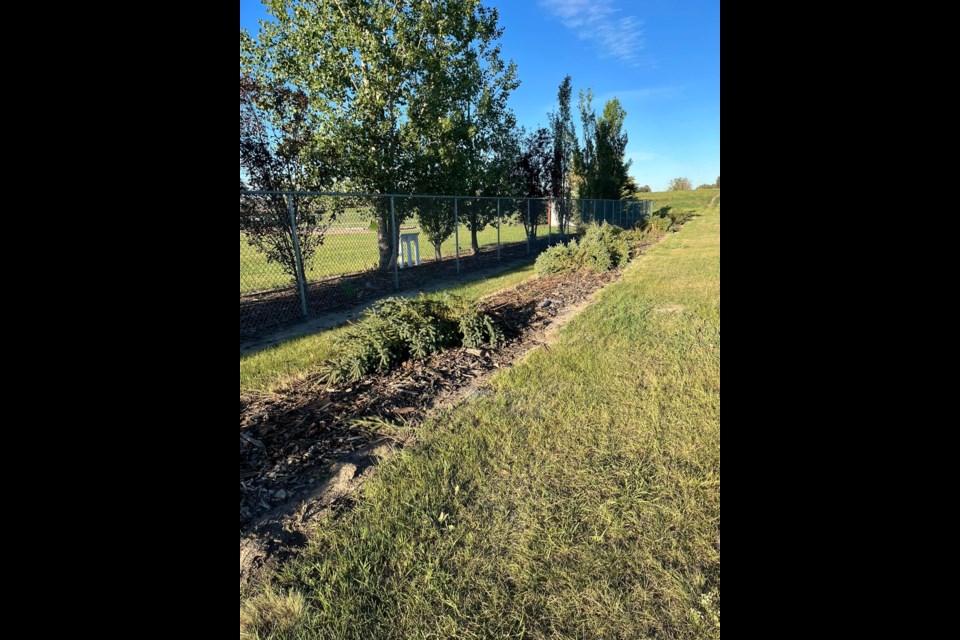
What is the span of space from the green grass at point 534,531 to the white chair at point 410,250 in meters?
8.08

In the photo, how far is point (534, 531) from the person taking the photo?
2041 millimetres

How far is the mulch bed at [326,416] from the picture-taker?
8.38 feet

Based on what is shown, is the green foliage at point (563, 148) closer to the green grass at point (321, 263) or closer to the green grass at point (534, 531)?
the green grass at point (321, 263)

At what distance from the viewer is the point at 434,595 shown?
174cm

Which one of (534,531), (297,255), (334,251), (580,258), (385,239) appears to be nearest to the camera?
(534,531)

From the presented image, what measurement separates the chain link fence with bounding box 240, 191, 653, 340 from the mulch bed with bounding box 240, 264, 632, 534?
1.43 metres

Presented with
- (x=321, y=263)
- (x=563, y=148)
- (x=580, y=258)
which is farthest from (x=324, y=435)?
(x=563, y=148)

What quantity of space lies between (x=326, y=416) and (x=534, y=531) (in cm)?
187

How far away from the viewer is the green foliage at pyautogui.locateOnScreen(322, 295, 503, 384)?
13.1 feet

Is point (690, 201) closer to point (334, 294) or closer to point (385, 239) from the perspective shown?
point (385, 239)

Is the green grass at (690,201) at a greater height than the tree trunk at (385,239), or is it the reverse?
the green grass at (690,201)

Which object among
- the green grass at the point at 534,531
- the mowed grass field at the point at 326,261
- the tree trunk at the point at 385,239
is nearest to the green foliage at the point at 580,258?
the tree trunk at the point at 385,239
